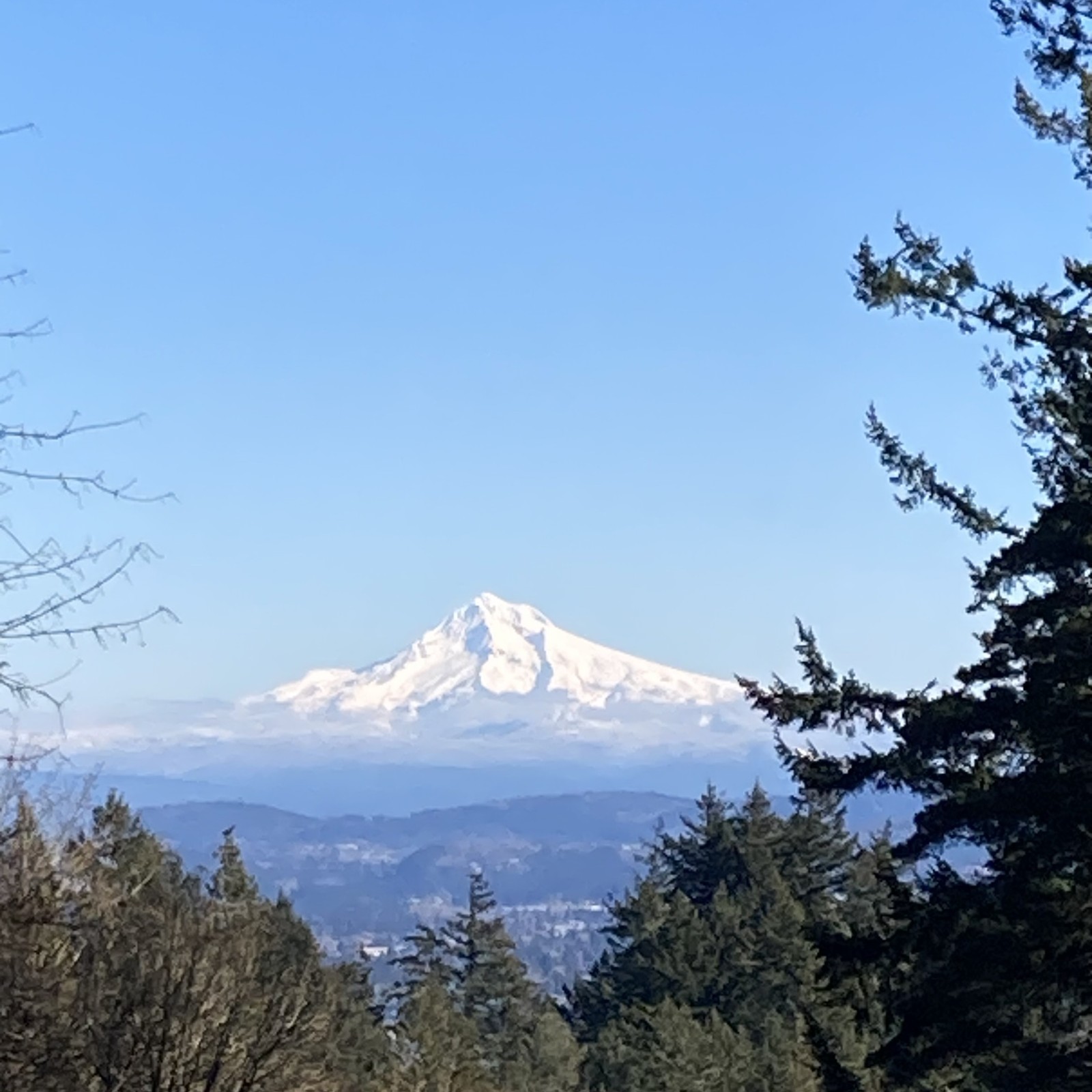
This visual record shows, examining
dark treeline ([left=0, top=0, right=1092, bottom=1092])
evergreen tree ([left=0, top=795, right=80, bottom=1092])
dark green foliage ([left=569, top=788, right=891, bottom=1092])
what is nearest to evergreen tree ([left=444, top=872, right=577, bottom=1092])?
dark green foliage ([left=569, top=788, right=891, bottom=1092])

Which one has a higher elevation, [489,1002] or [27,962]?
[27,962]

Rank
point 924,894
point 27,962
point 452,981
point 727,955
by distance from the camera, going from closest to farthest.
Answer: point 27,962 → point 924,894 → point 727,955 → point 452,981

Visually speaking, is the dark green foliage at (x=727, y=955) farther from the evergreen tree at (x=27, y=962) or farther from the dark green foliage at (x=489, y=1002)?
the evergreen tree at (x=27, y=962)

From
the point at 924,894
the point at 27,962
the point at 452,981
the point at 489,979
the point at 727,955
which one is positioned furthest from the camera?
the point at 489,979

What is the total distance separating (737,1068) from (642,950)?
13.0 metres

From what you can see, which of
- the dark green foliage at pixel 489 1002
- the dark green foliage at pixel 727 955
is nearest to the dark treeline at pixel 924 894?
the dark green foliage at pixel 727 955

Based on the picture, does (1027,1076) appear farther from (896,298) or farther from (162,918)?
(162,918)

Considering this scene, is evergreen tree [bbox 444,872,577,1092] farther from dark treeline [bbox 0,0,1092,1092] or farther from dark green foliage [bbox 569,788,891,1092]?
dark treeline [bbox 0,0,1092,1092]

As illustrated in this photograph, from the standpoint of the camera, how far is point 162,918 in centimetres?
1360

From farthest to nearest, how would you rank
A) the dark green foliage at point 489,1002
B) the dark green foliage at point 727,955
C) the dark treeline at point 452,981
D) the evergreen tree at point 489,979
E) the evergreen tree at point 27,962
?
the evergreen tree at point 489,979 → the dark green foliage at point 489,1002 → the dark green foliage at point 727,955 → the dark treeline at point 452,981 → the evergreen tree at point 27,962

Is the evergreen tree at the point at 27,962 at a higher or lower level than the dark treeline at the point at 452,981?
higher

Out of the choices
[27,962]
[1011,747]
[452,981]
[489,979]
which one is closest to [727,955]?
[489,979]

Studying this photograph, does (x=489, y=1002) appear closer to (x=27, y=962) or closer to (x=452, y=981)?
(x=452, y=981)

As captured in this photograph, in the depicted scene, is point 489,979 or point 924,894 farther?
point 489,979
